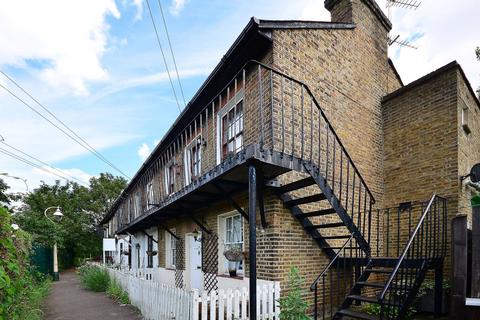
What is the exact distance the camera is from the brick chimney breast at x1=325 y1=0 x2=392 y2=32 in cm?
878

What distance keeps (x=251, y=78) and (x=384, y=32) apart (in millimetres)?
5357

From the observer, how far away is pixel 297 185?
18.6 ft

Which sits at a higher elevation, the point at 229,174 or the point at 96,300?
the point at 229,174

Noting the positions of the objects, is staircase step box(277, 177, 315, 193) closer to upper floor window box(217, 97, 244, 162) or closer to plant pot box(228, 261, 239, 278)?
upper floor window box(217, 97, 244, 162)

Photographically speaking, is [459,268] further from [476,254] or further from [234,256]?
[234,256]

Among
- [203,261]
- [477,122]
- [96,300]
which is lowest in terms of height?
[96,300]

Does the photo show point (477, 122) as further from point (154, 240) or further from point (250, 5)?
point (154, 240)

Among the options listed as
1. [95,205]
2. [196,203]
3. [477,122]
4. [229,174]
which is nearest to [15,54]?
[196,203]

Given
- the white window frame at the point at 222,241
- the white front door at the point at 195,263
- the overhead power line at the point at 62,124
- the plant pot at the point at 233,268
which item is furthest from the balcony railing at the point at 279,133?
the overhead power line at the point at 62,124

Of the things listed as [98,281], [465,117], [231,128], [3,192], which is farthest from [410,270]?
[3,192]

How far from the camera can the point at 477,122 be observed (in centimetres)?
928

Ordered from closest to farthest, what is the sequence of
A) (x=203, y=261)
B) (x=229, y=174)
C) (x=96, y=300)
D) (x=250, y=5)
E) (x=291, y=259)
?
1. (x=229, y=174)
2. (x=291, y=259)
3. (x=250, y=5)
4. (x=203, y=261)
5. (x=96, y=300)

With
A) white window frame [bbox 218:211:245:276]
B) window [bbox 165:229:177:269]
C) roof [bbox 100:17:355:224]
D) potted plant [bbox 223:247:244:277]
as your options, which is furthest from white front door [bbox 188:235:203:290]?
roof [bbox 100:17:355:224]

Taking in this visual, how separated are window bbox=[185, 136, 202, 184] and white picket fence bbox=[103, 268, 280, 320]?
11.9 ft
